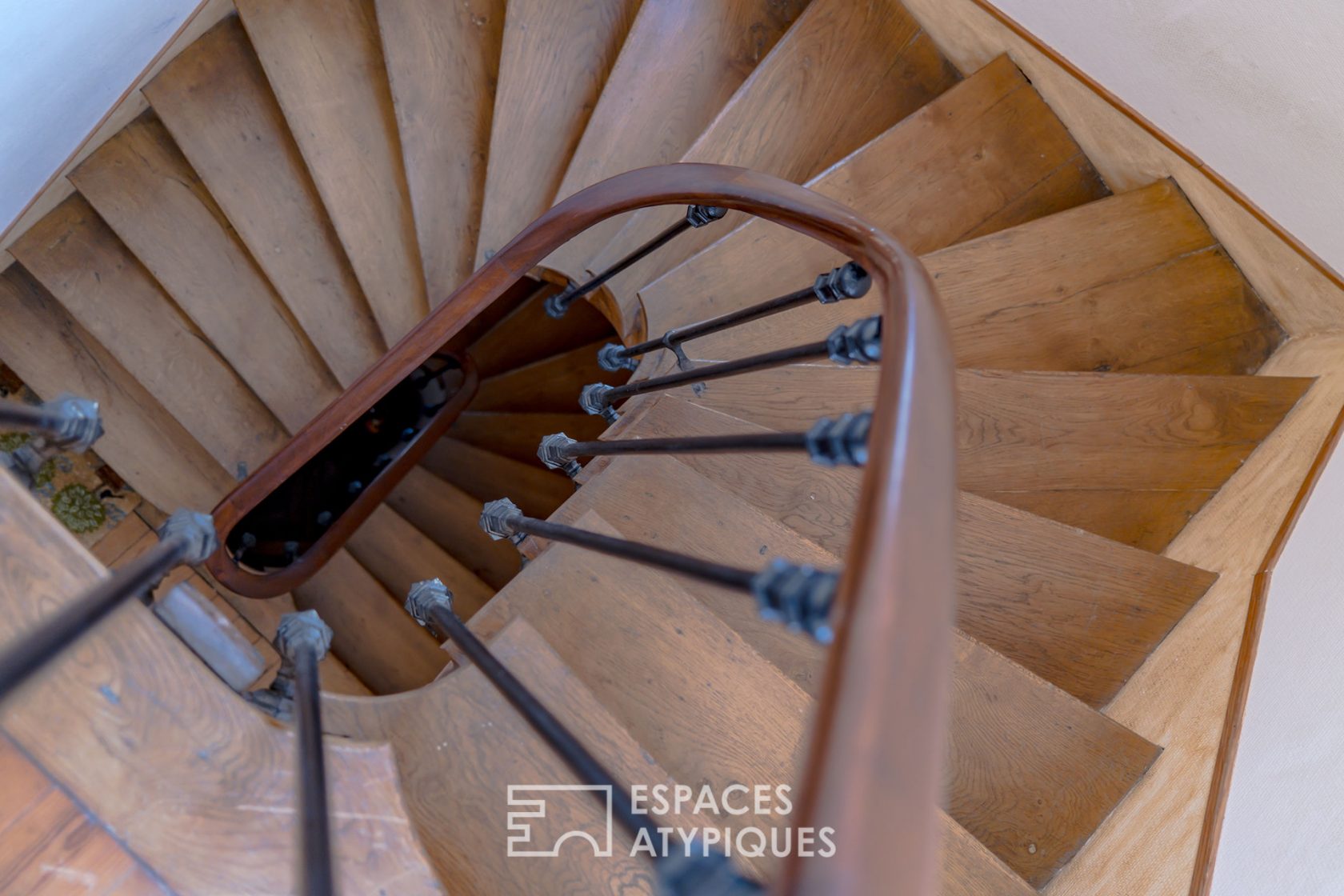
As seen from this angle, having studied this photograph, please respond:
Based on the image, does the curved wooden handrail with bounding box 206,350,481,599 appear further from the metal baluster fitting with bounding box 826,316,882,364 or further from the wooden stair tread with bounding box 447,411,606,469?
the metal baluster fitting with bounding box 826,316,882,364

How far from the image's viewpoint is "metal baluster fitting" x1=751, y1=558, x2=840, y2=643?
69cm

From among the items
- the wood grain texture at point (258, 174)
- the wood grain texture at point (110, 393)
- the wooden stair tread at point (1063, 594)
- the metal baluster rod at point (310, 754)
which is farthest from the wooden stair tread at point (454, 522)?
the metal baluster rod at point (310, 754)

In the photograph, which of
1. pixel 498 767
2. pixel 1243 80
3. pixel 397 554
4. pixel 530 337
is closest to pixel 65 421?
pixel 498 767

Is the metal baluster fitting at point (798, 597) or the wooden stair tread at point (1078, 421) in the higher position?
the metal baluster fitting at point (798, 597)

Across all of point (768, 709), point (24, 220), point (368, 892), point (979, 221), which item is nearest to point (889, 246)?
point (768, 709)

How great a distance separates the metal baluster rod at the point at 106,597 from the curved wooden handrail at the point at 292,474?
29.0 inches

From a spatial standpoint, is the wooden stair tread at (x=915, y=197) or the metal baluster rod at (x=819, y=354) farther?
the wooden stair tread at (x=915, y=197)

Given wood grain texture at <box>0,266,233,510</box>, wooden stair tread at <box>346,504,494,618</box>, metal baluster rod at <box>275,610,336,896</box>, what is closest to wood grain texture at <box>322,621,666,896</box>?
metal baluster rod at <box>275,610,336,896</box>

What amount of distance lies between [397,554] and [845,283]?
2.74 m

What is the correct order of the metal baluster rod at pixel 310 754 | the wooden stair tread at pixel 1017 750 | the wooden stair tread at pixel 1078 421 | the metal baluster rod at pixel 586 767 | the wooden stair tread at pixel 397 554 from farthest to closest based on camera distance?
the wooden stair tread at pixel 397 554
the wooden stair tread at pixel 1078 421
the wooden stair tread at pixel 1017 750
the metal baluster rod at pixel 310 754
the metal baluster rod at pixel 586 767

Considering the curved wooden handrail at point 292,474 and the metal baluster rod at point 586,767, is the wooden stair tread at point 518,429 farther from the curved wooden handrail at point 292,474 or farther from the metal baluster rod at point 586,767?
the metal baluster rod at point 586,767

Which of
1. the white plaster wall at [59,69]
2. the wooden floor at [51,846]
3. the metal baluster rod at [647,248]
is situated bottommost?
the wooden floor at [51,846]

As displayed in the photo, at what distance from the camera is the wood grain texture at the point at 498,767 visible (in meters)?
1.25

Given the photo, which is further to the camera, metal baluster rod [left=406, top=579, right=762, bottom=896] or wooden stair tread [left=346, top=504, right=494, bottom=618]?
wooden stair tread [left=346, top=504, right=494, bottom=618]
